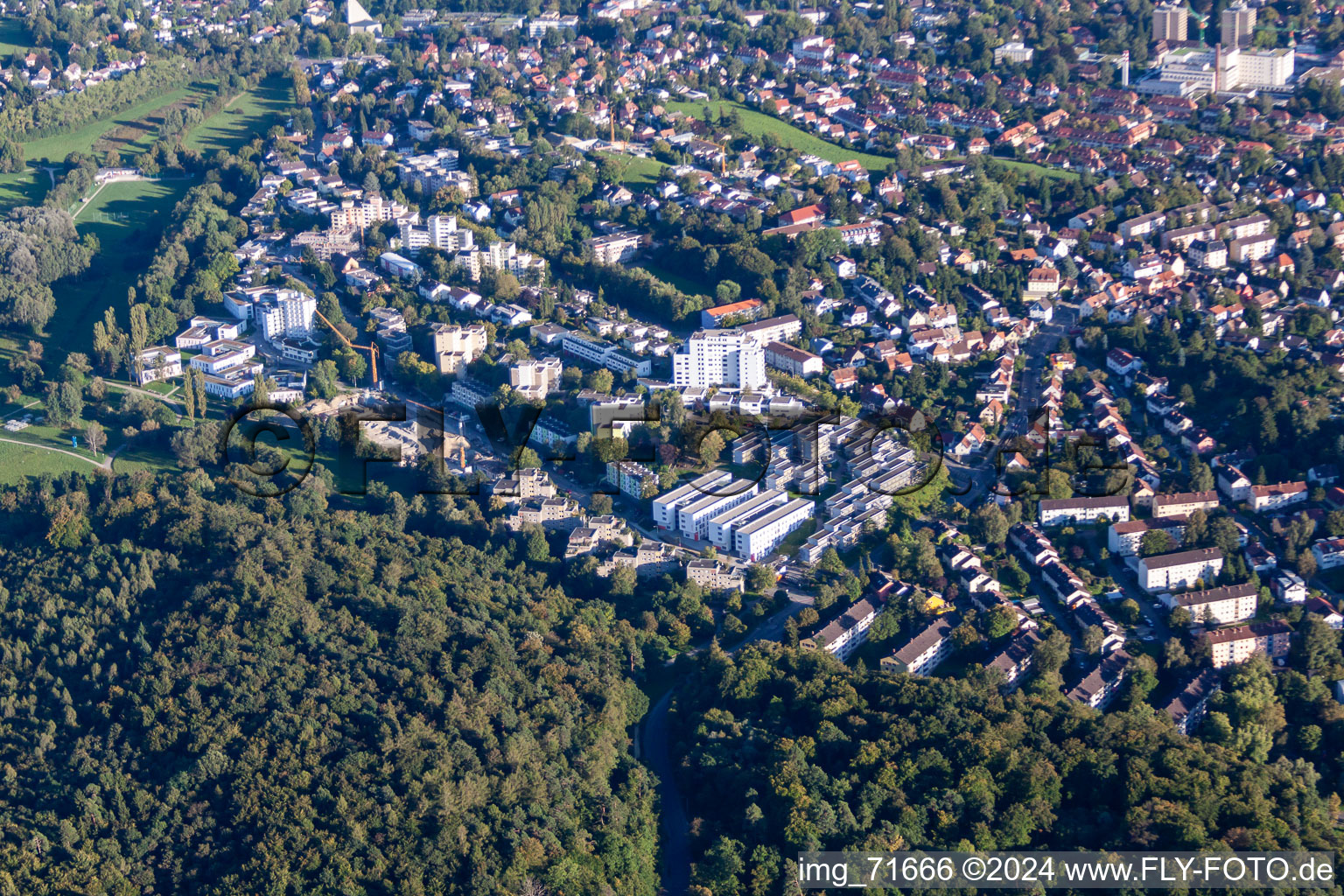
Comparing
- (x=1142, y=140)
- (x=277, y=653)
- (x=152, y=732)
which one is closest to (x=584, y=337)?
(x=277, y=653)

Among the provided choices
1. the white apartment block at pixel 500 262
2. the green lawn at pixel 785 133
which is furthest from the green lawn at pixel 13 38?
the white apartment block at pixel 500 262

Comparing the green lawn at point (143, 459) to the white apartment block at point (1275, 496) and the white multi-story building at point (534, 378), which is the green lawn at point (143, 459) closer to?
the white multi-story building at point (534, 378)

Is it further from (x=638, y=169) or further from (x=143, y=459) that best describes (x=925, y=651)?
(x=638, y=169)

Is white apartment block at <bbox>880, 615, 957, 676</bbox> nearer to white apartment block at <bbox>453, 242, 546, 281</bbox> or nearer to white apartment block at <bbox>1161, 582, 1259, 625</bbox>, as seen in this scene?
white apartment block at <bbox>1161, 582, 1259, 625</bbox>

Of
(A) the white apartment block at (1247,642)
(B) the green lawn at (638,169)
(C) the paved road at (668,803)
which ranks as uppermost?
(B) the green lawn at (638,169)

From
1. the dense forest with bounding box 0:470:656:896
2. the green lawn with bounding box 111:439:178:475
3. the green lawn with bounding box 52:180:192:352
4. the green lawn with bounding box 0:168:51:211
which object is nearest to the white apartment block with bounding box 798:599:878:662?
the dense forest with bounding box 0:470:656:896
